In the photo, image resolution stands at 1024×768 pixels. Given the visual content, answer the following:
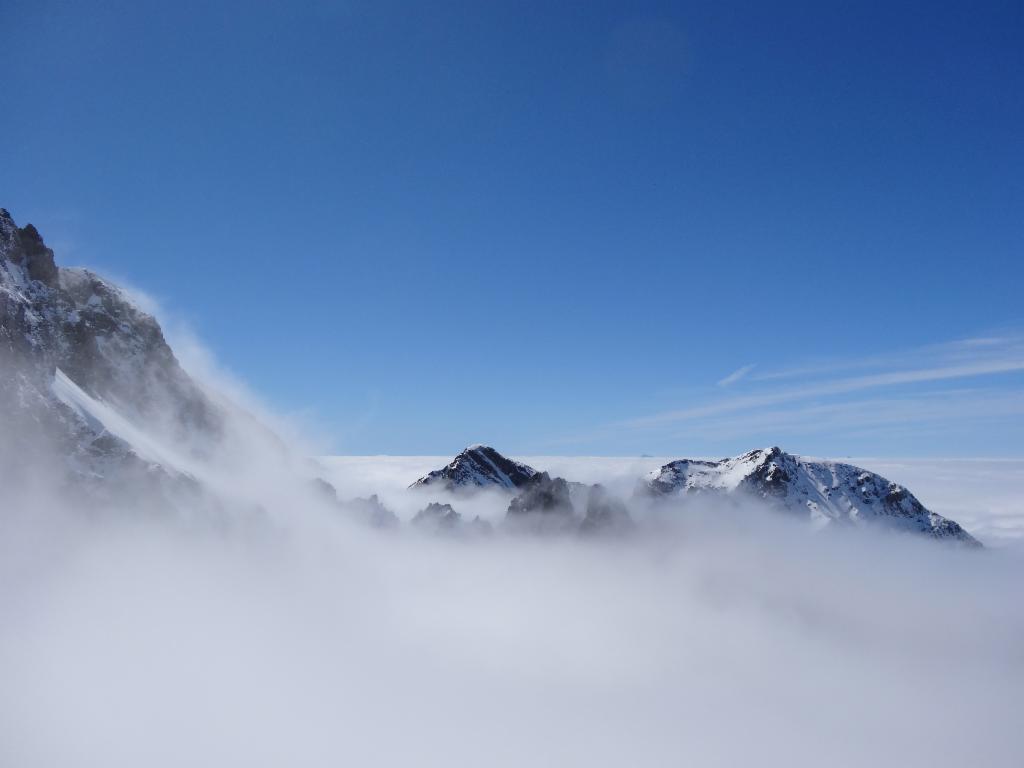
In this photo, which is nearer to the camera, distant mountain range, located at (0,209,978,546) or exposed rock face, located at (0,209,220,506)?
exposed rock face, located at (0,209,220,506)

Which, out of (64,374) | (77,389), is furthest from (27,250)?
(77,389)

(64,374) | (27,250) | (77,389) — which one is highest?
(27,250)

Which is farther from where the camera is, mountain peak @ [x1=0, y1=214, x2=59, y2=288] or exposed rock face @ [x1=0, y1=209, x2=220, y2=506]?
mountain peak @ [x1=0, y1=214, x2=59, y2=288]

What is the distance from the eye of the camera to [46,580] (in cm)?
14925

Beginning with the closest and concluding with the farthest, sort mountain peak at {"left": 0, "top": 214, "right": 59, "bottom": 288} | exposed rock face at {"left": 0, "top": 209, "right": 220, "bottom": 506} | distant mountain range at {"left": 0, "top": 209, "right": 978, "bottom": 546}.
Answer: exposed rock face at {"left": 0, "top": 209, "right": 220, "bottom": 506} → distant mountain range at {"left": 0, "top": 209, "right": 978, "bottom": 546} → mountain peak at {"left": 0, "top": 214, "right": 59, "bottom": 288}

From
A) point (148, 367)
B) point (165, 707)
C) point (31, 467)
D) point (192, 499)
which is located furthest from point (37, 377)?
point (165, 707)

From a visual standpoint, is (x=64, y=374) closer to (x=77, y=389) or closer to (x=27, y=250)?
(x=77, y=389)

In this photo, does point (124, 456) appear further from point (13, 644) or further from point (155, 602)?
point (155, 602)

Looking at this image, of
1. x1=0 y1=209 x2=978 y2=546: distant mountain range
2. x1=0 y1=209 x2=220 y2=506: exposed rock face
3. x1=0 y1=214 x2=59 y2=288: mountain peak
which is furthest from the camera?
x1=0 y1=214 x2=59 y2=288: mountain peak

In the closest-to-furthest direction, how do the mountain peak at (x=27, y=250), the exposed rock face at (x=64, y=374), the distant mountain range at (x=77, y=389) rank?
the exposed rock face at (x=64, y=374), the distant mountain range at (x=77, y=389), the mountain peak at (x=27, y=250)

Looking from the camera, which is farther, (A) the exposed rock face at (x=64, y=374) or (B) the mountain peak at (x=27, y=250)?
(B) the mountain peak at (x=27, y=250)

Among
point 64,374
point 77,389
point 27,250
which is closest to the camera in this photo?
point 27,250

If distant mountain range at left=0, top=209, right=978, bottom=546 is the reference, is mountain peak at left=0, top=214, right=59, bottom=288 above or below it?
above

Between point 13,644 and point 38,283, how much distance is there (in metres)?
93.4
